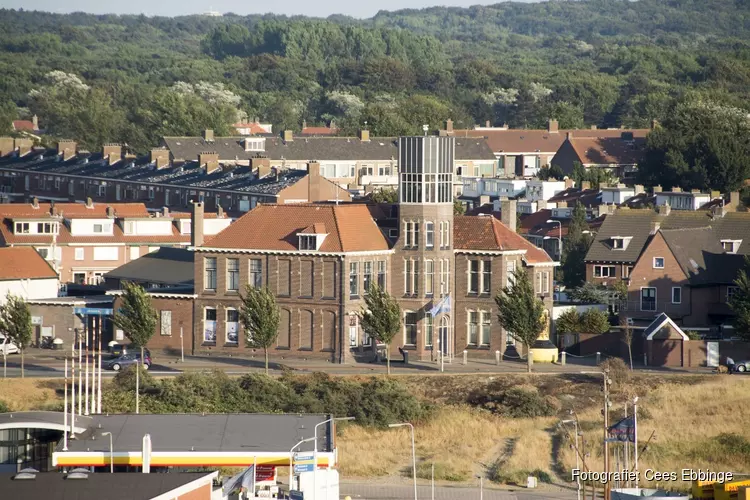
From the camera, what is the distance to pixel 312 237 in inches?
3046

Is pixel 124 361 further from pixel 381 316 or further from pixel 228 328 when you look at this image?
pixel 381 316

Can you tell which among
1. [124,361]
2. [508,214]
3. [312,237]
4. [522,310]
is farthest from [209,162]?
[522,310]

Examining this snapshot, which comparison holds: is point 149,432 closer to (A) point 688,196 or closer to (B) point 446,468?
(B) point 446,468

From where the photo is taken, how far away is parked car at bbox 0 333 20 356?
79188 mm

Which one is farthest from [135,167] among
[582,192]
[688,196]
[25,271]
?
[25,271]

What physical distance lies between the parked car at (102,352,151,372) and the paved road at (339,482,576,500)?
52.3 feet

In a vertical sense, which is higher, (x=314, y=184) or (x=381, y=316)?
(x=314, y=184)

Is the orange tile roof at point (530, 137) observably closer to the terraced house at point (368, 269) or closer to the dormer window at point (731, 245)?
the dormer window at point (731, 245)

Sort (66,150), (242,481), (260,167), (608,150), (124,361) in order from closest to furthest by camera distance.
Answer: (242,481) → (124,361) → (260,167) → (66,150) → (608,150)

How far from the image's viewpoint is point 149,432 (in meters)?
58.5

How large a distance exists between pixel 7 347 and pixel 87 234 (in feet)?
64.2

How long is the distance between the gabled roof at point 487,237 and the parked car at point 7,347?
18.8 metres

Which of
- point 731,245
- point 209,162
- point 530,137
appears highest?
point 530,137

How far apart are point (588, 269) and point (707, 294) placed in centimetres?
847
